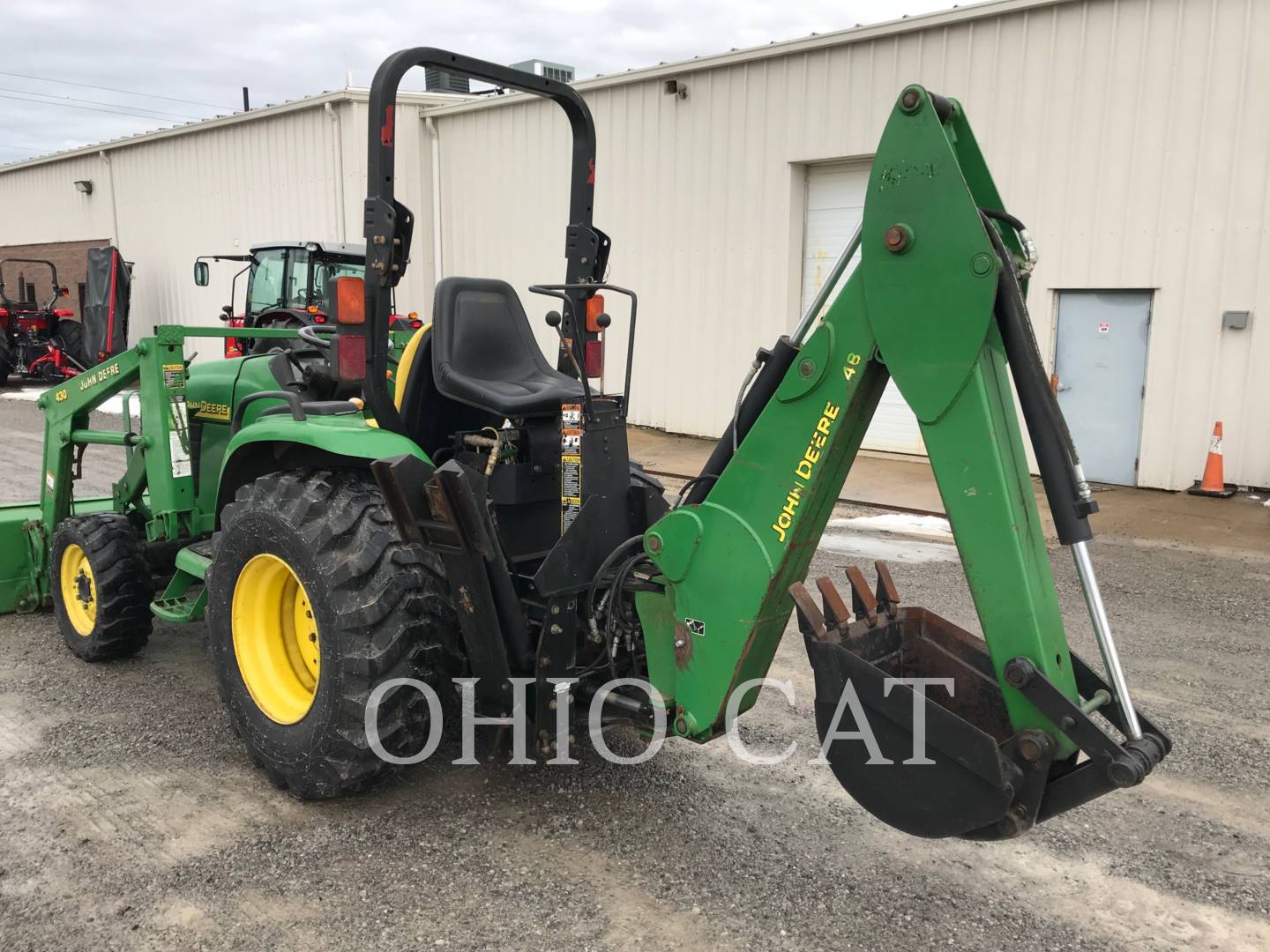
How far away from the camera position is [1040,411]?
2.23 metres

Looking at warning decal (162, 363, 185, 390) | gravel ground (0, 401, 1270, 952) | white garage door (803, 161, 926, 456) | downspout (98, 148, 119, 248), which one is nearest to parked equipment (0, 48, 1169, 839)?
warning decal (162, 363, 185, 390)

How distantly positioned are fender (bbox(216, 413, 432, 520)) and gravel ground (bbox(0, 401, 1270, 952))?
0.98 metres

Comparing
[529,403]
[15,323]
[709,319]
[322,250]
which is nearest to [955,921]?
[529,403]

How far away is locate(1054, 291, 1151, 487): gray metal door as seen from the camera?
358 inches

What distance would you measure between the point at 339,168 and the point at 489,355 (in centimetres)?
1344

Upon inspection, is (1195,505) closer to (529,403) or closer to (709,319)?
(709,319)

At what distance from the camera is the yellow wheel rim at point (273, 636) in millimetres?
3367

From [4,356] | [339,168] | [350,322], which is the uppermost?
[339,168]

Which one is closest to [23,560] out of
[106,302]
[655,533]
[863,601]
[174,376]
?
[174,376]

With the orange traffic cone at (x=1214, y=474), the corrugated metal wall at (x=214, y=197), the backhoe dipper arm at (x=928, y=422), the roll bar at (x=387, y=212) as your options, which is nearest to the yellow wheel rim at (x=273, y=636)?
the roll bar at (x=387, y=212)

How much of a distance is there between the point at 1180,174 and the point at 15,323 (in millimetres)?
18163

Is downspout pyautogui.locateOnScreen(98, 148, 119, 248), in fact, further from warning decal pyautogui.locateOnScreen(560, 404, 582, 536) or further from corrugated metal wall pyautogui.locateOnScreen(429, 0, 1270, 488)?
warning decal pyautogui.locateOnScreen(560, 404, 582, 536)

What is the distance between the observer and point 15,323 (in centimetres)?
1817

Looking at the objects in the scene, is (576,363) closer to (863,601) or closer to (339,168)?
(863,601)
